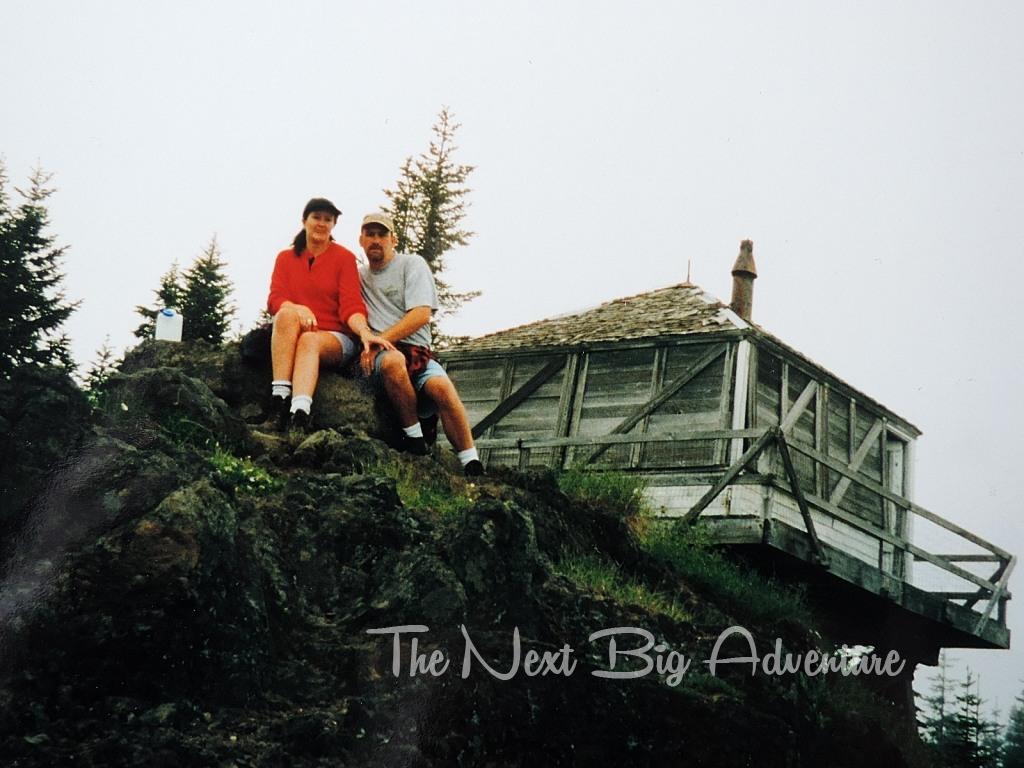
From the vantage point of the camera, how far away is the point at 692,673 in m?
8.47

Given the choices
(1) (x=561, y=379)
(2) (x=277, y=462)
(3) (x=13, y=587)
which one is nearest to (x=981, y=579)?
(1) (x=561, y=379)

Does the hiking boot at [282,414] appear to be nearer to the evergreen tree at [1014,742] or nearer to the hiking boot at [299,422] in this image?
the hiking boot at [299,422]

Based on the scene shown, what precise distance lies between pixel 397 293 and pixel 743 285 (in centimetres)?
885

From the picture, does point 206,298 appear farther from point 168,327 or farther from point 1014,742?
point 1014,742

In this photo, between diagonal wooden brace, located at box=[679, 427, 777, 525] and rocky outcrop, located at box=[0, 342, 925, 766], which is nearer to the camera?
rocky outcrop, located at box=[0, 342, 925, 766]

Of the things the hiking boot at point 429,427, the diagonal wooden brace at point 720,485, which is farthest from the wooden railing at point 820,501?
the hiking boot at point 429,427

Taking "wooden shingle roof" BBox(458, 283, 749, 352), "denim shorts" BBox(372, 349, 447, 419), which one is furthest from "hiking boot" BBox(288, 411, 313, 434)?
"wooden shingle roof" BBox(458, 283, 749, 352)

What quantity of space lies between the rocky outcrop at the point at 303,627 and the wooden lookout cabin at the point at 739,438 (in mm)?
3819

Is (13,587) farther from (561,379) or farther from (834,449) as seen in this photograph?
(834,449)

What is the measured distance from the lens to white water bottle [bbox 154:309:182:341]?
1164cm

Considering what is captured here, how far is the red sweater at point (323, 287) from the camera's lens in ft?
34.1

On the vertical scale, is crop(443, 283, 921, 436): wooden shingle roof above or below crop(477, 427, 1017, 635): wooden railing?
above

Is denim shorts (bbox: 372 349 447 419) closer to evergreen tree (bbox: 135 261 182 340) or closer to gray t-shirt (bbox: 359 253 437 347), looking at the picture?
gray t-shirt (bbox: 359 253 437 347)

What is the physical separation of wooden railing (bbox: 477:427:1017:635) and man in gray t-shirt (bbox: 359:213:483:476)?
2.82 meters
